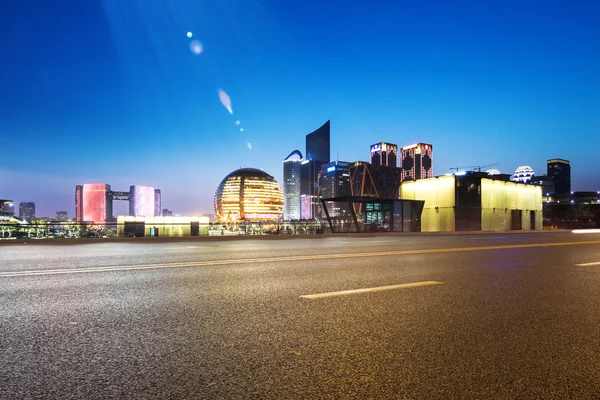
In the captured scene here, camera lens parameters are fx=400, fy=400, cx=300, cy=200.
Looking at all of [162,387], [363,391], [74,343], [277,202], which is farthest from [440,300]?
[277,202]

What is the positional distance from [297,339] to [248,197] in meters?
191

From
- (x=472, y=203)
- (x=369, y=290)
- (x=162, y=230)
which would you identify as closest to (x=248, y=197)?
(x=162, y=230)

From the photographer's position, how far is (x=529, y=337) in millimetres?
3438

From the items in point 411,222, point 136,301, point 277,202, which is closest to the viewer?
point 136,301

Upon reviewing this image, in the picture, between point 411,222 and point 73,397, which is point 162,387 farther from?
point 411,222

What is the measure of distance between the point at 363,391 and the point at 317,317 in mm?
1731

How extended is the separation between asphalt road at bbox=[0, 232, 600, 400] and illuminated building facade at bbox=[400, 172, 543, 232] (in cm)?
3404

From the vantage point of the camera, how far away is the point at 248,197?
633ft

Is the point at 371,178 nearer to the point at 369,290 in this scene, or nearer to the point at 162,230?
the point at 162,230

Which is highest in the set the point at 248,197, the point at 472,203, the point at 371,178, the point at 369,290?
the point at 371,178

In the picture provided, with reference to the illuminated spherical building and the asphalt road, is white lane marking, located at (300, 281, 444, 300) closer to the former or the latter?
the asphalt road

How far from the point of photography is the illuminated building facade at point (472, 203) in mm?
38875

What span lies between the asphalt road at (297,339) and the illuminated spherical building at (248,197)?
7322 inches

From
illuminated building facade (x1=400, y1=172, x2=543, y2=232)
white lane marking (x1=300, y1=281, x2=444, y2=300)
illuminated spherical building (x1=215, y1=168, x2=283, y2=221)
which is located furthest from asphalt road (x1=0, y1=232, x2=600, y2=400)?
illuminated spherical building (x1=215, y1=168, x2=283, y2=221)
